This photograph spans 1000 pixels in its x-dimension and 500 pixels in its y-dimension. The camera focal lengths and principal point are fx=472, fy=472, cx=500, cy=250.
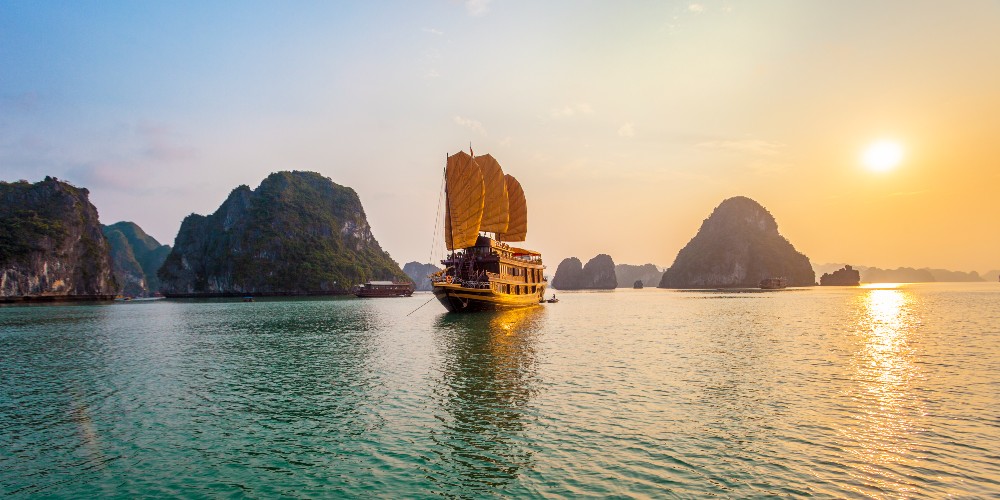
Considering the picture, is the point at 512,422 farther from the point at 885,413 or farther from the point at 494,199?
the point at 494,199

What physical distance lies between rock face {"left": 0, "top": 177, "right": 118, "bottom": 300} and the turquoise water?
143 m

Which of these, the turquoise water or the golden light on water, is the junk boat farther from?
the golden light on water

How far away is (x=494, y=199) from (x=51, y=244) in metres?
147

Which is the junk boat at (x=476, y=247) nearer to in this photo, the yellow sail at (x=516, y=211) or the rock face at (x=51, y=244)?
the yellow sail at (x=516, y=211)

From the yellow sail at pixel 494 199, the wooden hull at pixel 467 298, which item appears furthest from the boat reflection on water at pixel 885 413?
the yellow sail at pixel 494 199

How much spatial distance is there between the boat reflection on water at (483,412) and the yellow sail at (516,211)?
181 ft

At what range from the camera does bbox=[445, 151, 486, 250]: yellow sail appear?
61.4 meters

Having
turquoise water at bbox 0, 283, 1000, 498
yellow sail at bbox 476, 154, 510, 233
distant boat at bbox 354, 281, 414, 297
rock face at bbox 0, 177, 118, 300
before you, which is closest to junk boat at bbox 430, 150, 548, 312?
yellow sail at bbox 476, 154, 510, 233

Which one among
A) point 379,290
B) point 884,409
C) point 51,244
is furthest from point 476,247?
point 51,244

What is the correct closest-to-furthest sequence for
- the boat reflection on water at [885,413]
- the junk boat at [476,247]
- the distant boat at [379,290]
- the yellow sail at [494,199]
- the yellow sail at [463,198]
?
1. the boat reflection on water at [885,413]
2. the junk boat at [476,247]
3. the yellow sail at [463,198]
4. the yellow sail at [494,199]
5. the distant boat at [379,290]

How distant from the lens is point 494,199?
7000 centimetres

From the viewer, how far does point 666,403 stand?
15.8m

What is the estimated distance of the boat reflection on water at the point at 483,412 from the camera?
408 inches

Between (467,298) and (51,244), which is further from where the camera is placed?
(51,244)
